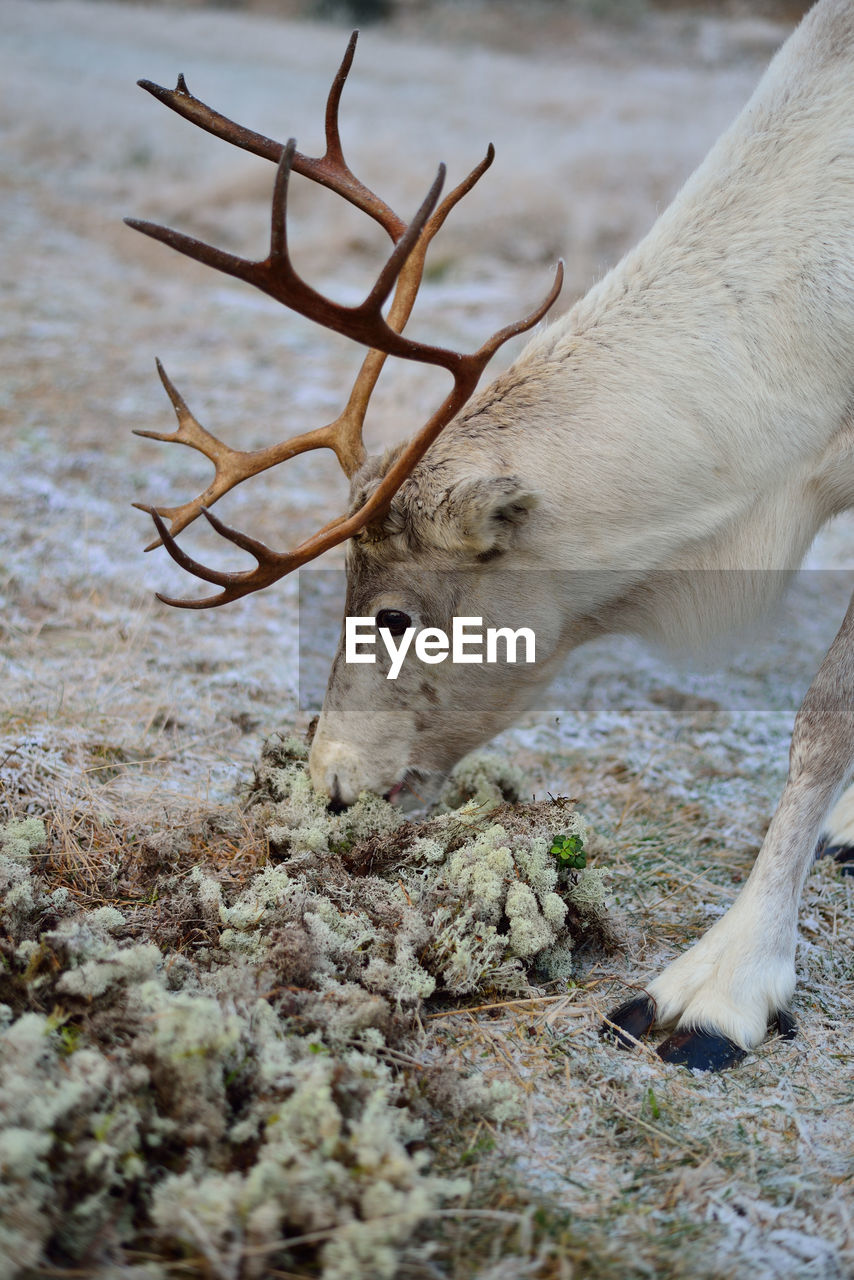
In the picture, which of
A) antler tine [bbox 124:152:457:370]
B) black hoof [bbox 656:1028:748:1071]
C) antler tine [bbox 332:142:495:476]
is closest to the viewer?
antler tine [bbox 124:152:457:370]

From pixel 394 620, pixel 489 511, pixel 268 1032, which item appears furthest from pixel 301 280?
pixel 268 1032

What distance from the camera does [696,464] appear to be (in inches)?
120

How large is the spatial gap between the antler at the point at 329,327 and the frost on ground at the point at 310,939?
671 millimetres

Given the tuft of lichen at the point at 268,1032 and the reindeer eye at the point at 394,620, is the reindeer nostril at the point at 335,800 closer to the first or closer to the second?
the tuft of lichen at the point at 268,1032

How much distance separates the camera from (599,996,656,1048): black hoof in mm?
2719

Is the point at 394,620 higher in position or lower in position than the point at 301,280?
lower

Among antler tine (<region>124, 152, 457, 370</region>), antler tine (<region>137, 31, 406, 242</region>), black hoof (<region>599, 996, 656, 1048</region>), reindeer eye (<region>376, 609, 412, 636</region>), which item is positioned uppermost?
antler tine (<region>137, 31, 406, 242</region>)

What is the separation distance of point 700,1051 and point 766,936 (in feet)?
1.27

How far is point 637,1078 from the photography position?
2572 millimetres

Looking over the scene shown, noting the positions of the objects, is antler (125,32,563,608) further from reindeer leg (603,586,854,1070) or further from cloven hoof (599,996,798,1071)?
cloven hoof (599,996,798,1071)

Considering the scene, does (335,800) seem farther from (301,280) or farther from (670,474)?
(301,280)

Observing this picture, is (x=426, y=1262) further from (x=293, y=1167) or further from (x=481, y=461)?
(x=481, y=461)

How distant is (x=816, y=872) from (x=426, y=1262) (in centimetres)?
219

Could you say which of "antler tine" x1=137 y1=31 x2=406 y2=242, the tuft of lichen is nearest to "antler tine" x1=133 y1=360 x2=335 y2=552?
"antler tine" x1=137 y1=31 x2=406 y2=242
